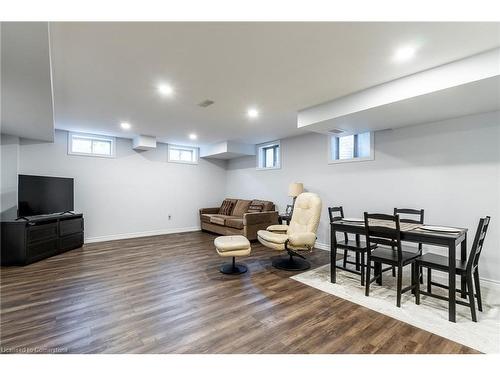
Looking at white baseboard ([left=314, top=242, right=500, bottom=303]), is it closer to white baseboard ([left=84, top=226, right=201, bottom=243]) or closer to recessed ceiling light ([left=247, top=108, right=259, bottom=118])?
recessed ceiling light ([left=247, top=108, right=259, bottom=118])

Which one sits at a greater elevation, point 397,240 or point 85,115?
point 85,115

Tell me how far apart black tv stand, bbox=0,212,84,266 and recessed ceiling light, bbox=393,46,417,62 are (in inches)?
217

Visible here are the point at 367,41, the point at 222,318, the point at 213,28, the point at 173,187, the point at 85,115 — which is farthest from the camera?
the point at 173,187

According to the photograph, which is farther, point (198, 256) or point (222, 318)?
point (198, 256)

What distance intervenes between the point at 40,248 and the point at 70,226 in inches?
28.0

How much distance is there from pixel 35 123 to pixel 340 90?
4.49 m

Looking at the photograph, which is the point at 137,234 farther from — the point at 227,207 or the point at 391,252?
the point at 391,252

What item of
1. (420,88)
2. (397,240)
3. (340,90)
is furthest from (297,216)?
(420,88)

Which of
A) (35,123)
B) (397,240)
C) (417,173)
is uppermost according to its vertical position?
(35,123)

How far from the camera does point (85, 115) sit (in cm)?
405

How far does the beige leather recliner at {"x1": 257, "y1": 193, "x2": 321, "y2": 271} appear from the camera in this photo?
331cm

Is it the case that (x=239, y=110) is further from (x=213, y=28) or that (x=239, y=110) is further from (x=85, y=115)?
(x=85, y=115)

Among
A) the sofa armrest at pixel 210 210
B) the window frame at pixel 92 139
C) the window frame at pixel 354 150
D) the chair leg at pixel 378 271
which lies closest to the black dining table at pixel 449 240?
the chair leg at pixel 378 271

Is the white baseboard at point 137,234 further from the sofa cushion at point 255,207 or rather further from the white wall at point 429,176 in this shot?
the white wall at point 429,176
